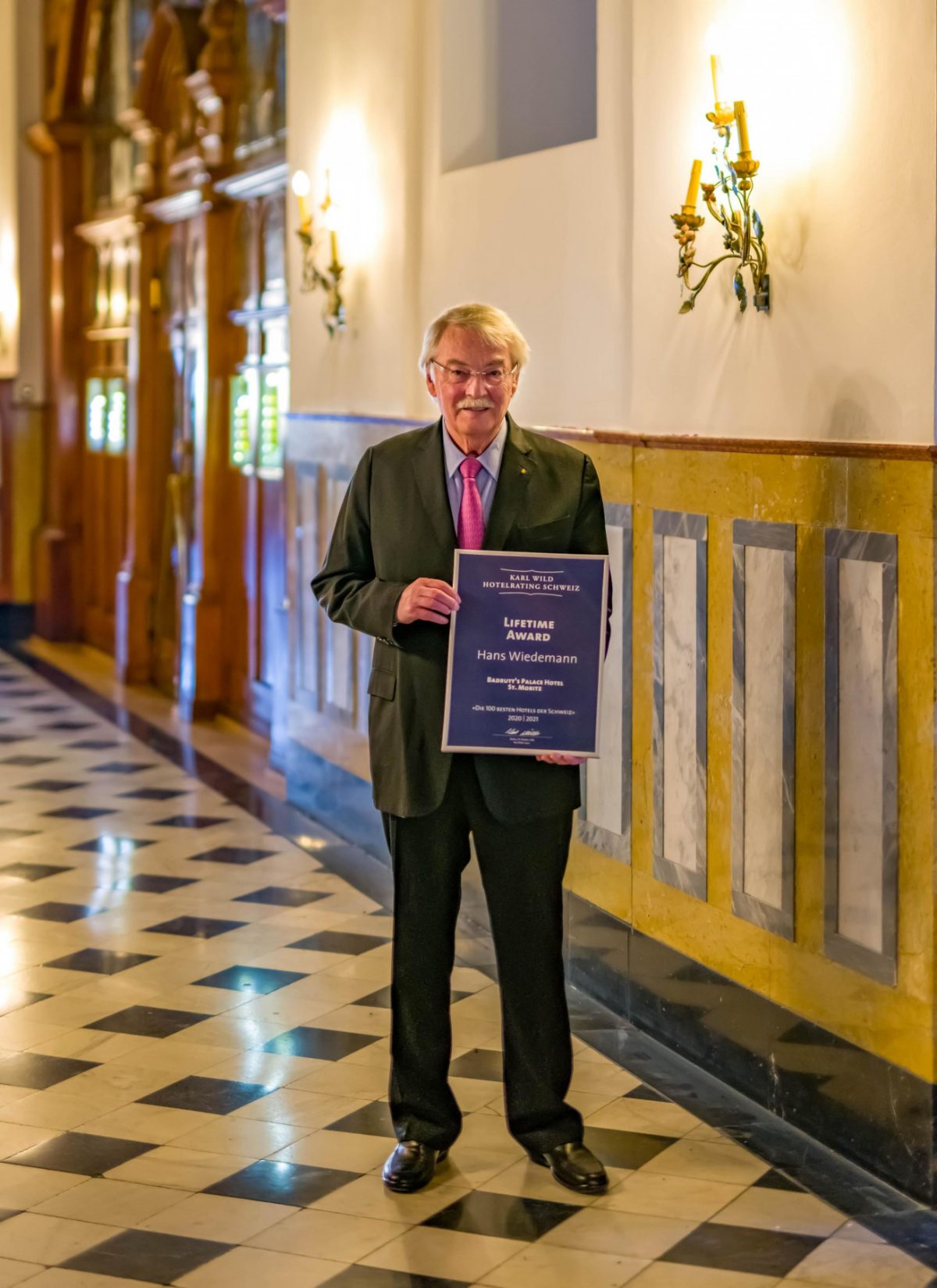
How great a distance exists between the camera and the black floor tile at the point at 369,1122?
4.02 meters

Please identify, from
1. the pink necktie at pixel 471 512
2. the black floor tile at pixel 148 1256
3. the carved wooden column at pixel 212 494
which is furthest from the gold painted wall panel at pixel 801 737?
the carved wooden column at pixel 212 494

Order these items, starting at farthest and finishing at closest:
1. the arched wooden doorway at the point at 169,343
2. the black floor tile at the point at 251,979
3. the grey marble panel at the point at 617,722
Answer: the arched wooden doorway at the point at 169,343, the black floor tile at the point at 251,979, the grey marble panel at the point at 617,722

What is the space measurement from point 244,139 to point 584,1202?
268 inches

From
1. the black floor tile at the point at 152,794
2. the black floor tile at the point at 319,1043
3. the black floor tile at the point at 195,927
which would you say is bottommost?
→ the black floor tile at the point at 319,1043

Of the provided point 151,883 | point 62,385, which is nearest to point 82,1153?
point 151,883

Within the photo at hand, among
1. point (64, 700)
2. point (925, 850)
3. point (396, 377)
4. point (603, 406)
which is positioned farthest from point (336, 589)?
point (64, 700)

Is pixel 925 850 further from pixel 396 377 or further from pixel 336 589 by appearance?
pixel 396 377

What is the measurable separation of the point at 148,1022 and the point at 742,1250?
77.0 inches

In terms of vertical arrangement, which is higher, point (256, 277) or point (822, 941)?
point (256, 277)

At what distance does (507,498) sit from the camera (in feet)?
11.8

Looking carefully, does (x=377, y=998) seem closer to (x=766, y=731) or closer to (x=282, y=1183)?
(x=282, y=1183)

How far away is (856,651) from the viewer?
3.76 m

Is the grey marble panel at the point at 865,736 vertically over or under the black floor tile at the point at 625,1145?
over

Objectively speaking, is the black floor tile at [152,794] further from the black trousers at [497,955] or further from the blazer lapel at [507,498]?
the blazer lapel at [507,498]
